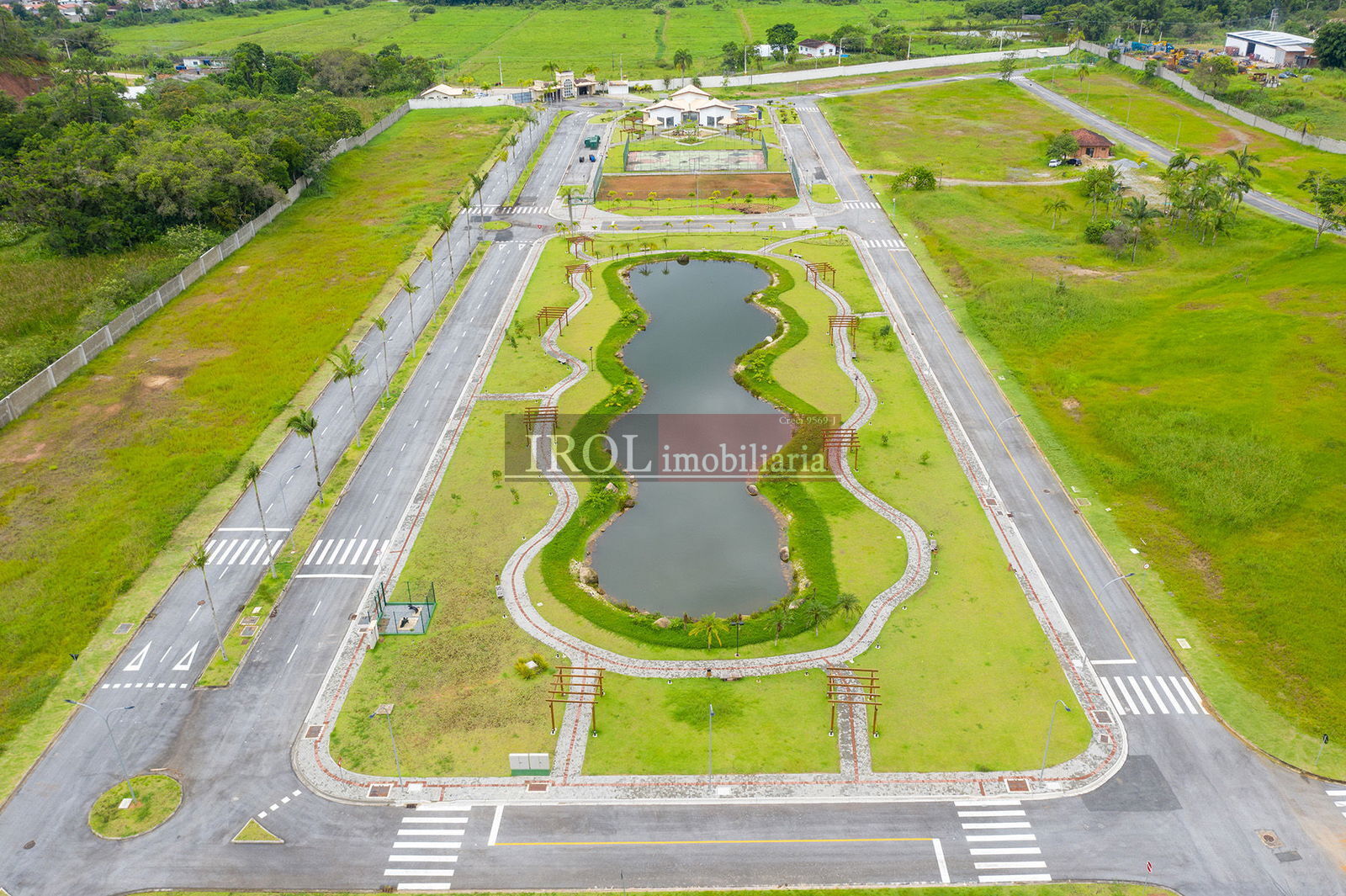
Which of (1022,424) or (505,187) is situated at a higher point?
(505,187)

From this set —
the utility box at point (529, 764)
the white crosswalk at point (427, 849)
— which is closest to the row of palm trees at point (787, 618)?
the utility box at point (529, 764)

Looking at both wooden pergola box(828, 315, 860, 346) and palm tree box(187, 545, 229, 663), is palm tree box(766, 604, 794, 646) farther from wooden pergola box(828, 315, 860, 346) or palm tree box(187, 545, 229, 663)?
wooden pergola box(828, 315, 860, 346)

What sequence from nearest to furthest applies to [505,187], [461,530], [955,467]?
[461,530]
[955,467]
[505,187]

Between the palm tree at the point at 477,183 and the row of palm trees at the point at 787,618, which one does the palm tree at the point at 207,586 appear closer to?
the row of palm trees at the point at 787,618

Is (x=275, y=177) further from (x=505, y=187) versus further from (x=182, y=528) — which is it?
(x=182, y=528)

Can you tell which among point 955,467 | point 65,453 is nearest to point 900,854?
point 955,467

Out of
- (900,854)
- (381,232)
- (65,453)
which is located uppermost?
(381,232)

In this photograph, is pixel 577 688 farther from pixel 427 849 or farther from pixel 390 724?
pixel 427 849
